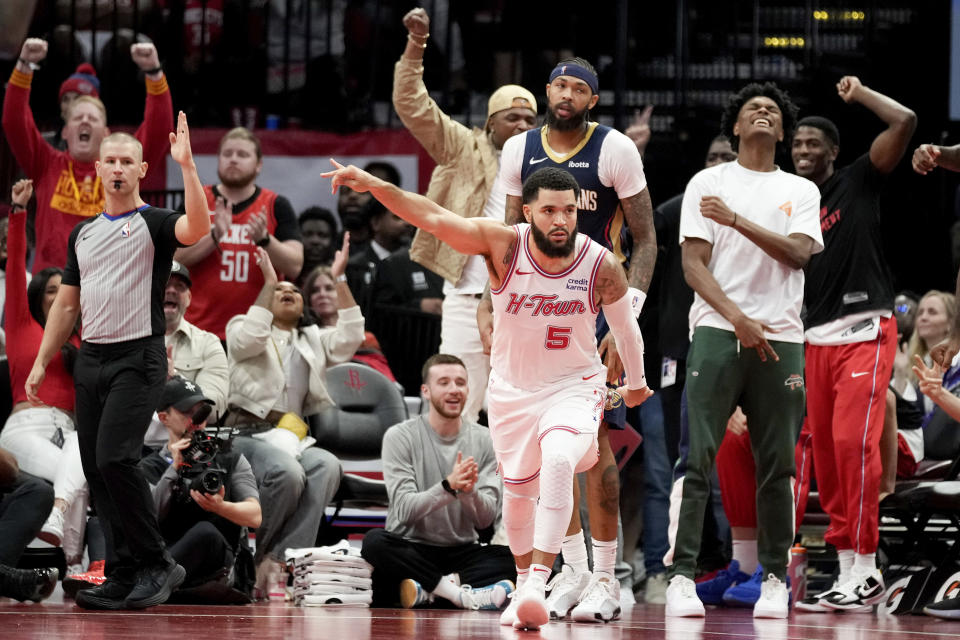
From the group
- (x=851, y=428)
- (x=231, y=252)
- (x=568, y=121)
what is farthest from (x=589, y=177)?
(x=231, y=252)

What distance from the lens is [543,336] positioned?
5332 millimetres

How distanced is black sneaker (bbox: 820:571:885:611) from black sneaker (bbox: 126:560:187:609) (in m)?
2.96

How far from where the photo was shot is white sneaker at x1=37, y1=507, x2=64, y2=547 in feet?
22.4

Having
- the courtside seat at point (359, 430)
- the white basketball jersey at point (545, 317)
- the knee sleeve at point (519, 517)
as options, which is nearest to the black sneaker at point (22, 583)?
the courtside seat at point (359, 430)

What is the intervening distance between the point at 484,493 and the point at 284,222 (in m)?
2.17

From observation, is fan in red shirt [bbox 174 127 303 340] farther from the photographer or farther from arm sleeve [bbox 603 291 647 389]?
arm sleeve [bbox 603 291 647 389]

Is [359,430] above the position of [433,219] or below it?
below

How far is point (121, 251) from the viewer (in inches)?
237

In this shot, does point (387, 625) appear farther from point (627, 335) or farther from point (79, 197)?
point (79, 197)

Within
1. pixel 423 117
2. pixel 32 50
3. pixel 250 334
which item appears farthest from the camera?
pixel 32 50

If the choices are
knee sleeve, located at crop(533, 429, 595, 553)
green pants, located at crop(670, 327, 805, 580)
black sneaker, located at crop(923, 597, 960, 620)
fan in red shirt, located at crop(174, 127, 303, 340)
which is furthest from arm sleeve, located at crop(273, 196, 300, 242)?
black sneaker, located at crop(923, 597, 960, 620)

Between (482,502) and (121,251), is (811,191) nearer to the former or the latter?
(482,502)

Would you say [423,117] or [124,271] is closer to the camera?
[124,271]

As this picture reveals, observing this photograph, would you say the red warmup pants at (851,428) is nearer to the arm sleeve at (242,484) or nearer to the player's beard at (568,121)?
the player's beard at (568,121)
